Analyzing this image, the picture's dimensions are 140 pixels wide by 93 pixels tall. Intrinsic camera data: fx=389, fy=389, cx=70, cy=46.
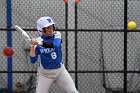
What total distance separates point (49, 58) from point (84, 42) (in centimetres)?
135

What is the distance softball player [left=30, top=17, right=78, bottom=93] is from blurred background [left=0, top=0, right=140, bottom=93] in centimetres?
99

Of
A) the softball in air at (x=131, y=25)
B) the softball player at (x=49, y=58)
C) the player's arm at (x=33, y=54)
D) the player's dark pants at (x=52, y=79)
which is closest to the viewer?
the player's arm at (x=33, y=54)

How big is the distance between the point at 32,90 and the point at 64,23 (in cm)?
134

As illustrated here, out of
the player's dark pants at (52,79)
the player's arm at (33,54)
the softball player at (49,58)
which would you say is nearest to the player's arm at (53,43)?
the softball player at (49,58)

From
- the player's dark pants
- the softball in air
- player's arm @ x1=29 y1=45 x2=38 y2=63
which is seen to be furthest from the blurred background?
player's arm @ x1=29 y1=45 x2=38 y2=63

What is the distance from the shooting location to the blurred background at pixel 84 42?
22.7 feet

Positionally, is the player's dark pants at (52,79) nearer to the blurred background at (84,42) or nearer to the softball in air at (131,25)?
the blurred background at (84,42)

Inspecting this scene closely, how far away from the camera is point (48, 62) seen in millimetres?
5840

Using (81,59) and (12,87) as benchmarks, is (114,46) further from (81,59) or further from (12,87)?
(12,87)

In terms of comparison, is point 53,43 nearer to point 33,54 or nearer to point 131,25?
point 33,54

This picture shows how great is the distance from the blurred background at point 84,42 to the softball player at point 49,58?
0.99 meters

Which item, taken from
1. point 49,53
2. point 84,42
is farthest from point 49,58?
point 84,42

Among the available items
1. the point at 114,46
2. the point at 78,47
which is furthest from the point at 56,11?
the point at 114,46

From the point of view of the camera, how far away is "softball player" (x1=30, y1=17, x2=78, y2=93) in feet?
18.9
